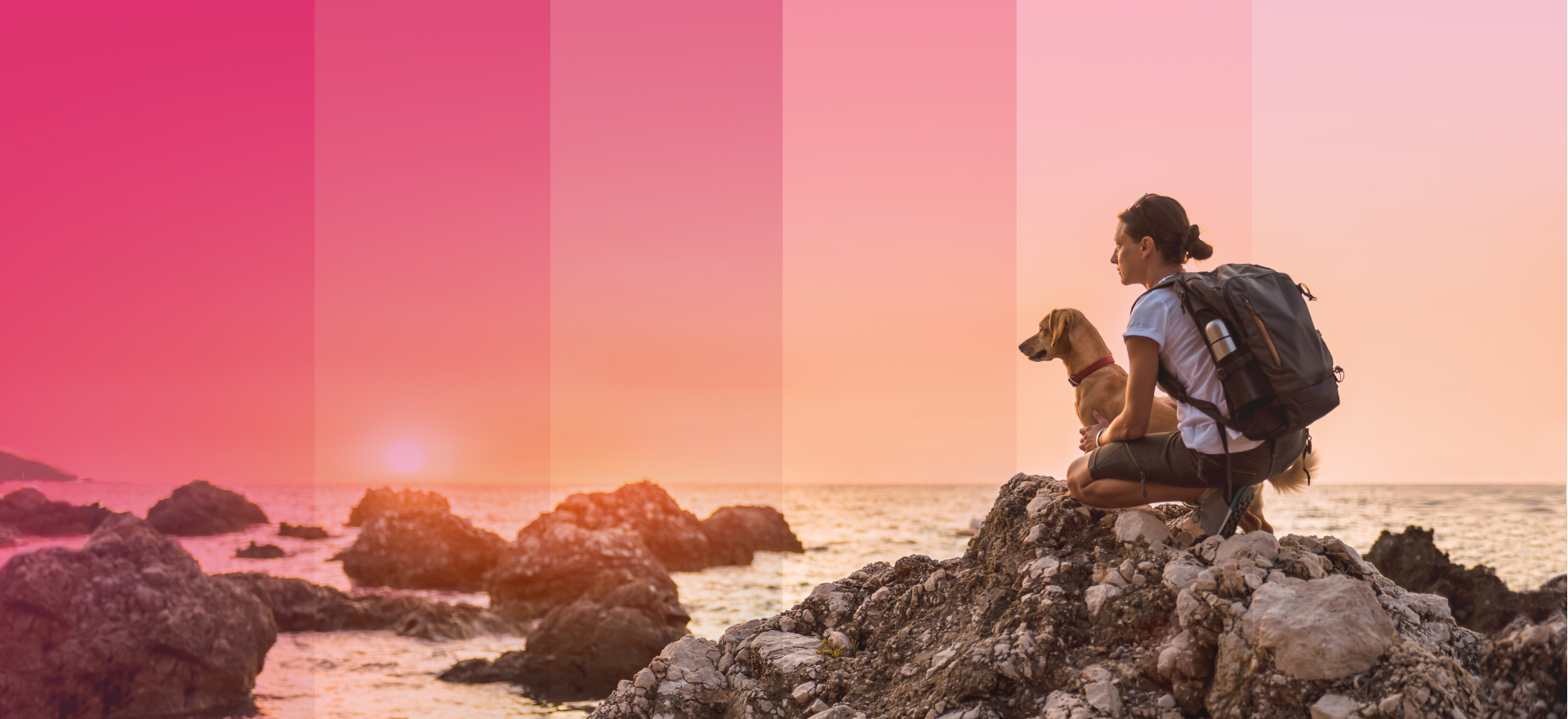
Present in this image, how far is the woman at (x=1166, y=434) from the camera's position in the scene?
432 cm

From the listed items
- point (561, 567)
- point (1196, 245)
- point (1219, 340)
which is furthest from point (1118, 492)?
point (561, 567)

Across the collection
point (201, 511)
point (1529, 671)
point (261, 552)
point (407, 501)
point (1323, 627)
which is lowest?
point (261, 552)

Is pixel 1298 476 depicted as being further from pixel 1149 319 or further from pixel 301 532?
pixel 301 532

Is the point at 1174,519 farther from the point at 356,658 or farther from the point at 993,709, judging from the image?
the point at 356,658

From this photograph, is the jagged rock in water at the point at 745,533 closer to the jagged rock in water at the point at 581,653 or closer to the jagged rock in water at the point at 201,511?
the jagged rock in water at the point at 581,653

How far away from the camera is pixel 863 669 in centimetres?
484

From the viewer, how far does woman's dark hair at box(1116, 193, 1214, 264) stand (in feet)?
15.1

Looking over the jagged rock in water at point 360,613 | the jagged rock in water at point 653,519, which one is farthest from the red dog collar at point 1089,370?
the jagged rock in water at point 653,519

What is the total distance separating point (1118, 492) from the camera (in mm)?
4605

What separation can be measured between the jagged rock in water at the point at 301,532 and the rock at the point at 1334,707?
48.8m

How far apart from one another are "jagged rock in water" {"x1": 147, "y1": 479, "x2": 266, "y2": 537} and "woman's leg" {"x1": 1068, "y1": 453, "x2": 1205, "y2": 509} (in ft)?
154

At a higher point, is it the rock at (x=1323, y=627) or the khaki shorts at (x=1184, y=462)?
the khaki shorts at (x=1184, y=462)

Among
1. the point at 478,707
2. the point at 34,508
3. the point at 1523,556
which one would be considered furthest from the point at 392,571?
the point at 1523,556

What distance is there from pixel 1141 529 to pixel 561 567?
2033 cm
